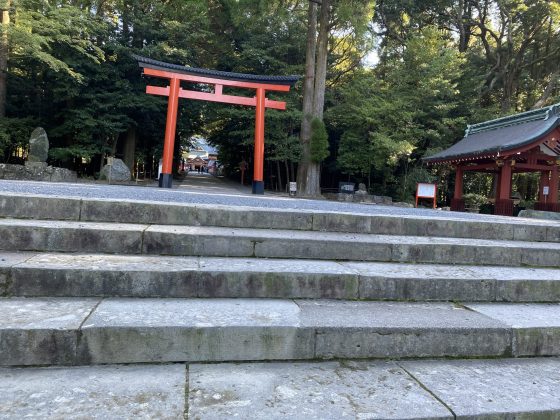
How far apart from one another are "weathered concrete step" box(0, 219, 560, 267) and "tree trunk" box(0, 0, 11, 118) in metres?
11.7

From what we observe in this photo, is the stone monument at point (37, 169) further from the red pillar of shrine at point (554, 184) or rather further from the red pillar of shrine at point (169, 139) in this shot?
the red pillar of shrine at point (554, 184)

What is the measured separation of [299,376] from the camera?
1.99m

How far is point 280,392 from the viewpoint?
182cm

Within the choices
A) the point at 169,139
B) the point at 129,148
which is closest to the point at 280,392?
the point at 169,139

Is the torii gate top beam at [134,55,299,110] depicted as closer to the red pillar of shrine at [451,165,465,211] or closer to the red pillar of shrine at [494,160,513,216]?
the red pillar of shrine at [494,160,513,216]

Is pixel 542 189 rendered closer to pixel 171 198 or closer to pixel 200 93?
pixel 200 93

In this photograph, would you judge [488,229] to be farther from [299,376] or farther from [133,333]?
[133,333]

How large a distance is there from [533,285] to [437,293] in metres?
0.81

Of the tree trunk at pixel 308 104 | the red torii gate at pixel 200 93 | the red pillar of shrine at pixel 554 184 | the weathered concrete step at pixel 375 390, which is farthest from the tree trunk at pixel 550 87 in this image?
the weathered concrete step at pixel 375 390

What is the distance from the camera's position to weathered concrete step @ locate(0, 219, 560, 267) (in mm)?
2891

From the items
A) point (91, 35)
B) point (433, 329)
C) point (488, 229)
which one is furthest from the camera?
point (91, 35)

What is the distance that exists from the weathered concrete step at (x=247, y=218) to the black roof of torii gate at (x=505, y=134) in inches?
366

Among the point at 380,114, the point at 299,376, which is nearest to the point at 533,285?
the point at 299,376

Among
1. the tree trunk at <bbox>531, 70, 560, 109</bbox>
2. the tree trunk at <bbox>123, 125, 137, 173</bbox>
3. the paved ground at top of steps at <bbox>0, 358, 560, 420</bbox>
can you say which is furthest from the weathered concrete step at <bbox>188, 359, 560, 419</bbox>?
the tree trunk at <bbox>531, 70, 560, 109</bbox>
